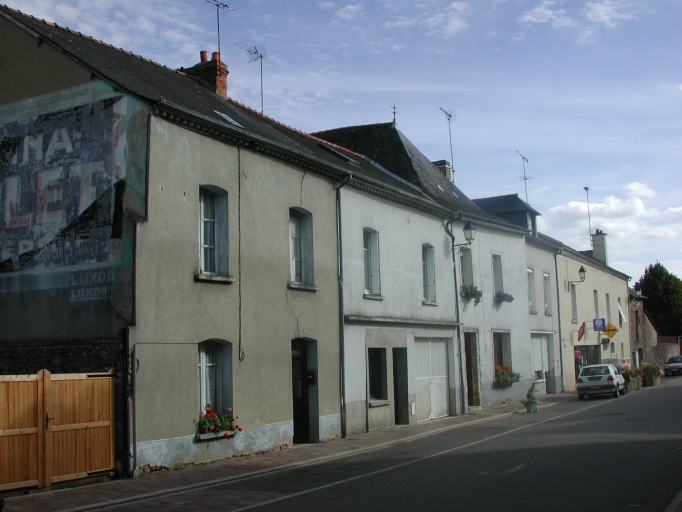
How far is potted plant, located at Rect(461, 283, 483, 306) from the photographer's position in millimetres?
25469

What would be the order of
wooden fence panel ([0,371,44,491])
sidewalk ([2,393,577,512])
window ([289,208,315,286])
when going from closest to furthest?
sidewalk ([2,393,577,512])
wooden fence panel ([0,371,44,491])
window ([289,208,315,286])

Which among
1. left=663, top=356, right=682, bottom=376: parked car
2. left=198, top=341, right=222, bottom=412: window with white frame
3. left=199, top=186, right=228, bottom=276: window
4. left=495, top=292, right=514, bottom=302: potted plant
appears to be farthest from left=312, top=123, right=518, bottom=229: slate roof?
left=663, top=356, right=682, bottom=376: parked car

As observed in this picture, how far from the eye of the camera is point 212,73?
2098 centimetres

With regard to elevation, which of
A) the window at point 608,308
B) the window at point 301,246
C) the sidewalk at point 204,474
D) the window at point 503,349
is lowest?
the sidewalk at point 204,474

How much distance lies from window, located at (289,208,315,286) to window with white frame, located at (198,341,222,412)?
3.43 meters

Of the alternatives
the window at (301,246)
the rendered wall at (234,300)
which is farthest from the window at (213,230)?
the window at (301,246)

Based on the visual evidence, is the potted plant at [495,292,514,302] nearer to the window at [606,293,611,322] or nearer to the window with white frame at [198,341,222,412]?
the window with white frame at [198,341,222,412]

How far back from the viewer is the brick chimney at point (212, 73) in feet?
68.5

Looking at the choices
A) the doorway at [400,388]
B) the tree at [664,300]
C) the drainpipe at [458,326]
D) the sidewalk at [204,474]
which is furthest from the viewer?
the tree at [664,300]

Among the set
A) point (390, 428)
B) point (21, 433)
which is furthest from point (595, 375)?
point (21, 433)

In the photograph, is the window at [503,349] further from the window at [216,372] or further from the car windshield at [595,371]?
the window at [216,372]

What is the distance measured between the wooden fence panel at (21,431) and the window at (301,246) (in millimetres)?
7369

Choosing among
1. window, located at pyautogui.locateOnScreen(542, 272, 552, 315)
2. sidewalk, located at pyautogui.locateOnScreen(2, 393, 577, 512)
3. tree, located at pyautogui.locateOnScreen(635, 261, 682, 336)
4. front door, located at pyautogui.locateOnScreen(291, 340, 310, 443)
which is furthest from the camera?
tree, located at pyautogui.locateOnScreen(635, 261, 682, 336)

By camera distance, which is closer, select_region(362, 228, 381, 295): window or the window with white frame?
the window with white frame
